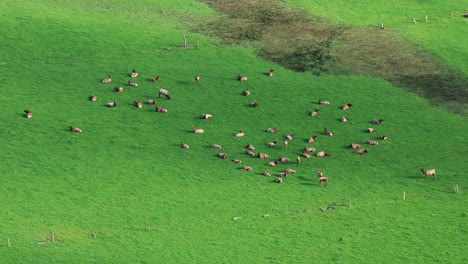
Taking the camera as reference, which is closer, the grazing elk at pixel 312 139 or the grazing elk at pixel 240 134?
the grazing elk at pixel 312 139

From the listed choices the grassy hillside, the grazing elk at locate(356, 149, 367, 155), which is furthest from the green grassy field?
the grassy hillside

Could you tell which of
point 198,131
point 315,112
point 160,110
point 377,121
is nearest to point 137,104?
point 160,110

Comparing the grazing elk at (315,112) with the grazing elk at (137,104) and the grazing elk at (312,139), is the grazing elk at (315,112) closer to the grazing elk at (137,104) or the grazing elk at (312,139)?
the grazing elk at (312,139)

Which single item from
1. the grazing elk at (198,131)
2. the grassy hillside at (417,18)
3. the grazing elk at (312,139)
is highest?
the grassy hillside at (417,18)

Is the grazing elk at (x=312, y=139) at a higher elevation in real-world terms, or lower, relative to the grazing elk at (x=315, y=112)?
lower

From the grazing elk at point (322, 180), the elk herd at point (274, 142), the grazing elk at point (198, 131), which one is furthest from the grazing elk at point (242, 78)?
the grazing elk at point (322, 180)

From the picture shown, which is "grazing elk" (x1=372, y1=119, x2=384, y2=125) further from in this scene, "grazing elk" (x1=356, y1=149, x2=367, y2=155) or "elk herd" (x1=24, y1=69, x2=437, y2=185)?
"grazing elk" (x1=356, y1=149, x2=367, y2=155)

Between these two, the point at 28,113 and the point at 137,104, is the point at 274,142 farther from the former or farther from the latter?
the point at 28,113
